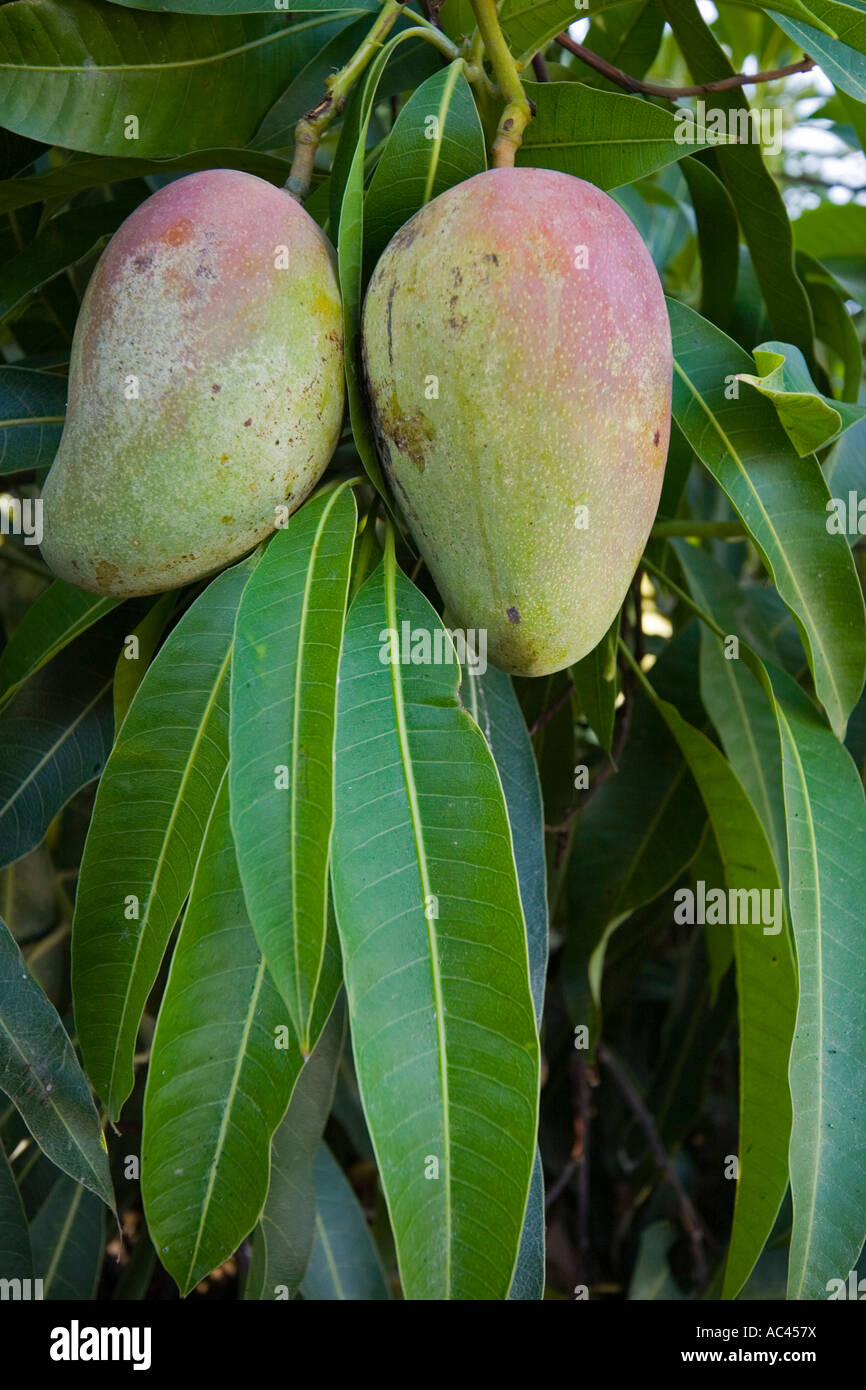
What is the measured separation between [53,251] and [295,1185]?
93 cm

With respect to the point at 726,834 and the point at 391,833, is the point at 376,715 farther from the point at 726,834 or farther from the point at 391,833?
the point at 726,834

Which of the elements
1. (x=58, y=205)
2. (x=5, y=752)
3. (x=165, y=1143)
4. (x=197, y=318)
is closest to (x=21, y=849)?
(x=5, y=752)

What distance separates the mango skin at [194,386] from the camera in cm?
71

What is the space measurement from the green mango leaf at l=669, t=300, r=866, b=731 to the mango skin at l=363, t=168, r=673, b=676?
0.17 m

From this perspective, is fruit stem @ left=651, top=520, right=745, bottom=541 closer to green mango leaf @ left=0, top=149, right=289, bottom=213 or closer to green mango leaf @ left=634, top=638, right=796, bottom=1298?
green mango leaf @ left=634, top=638, right=796, bottom=1298

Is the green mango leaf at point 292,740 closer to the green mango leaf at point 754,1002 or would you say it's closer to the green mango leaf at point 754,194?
the green mango leaf at point 754,1002

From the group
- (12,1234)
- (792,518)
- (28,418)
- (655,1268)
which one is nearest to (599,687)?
(792,518)

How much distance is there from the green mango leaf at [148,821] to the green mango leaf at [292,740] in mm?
78

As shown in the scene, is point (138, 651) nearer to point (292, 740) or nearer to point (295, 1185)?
point (292, 740)

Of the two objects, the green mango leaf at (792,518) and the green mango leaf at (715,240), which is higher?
the green mango leaf at (715,240)

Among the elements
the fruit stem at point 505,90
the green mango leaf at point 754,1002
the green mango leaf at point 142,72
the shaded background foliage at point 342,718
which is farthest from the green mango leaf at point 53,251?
the green mango leaf at point 754,1002

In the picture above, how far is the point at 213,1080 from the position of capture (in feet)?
2.52

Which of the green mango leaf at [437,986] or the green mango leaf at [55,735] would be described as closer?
the green mango leaf at [437,986]
